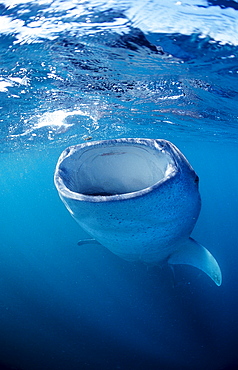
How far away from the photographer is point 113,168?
280 centimetres

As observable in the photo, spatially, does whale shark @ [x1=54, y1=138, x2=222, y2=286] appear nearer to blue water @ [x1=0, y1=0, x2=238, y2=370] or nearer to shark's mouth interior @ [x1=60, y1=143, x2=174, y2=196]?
shark's mouth interior @ [x1=60, y1=143, x2=174, y2=196]

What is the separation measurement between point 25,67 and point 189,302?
29.5 ft

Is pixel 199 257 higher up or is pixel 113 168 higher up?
pixel 113 168

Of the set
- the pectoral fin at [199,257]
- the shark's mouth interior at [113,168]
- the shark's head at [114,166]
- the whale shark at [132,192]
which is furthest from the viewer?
the pectoral fin at [199,257]

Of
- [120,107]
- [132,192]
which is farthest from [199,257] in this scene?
[120,107]

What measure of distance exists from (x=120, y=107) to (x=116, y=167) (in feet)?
27.3

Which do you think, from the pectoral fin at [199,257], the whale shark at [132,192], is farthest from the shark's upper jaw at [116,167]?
the pectoral fin at [199,257]

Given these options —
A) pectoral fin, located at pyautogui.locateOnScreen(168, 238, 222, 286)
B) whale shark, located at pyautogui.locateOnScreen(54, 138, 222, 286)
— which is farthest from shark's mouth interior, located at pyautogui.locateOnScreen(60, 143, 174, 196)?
pectoral fin, located at pyautogui.locateOnScreen(168, 238, 222, 286)

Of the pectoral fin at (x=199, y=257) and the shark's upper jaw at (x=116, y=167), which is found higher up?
the shark's upper jaw at (x=116, y=167)

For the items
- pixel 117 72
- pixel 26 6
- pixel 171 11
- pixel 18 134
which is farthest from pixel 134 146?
pixel 18 134

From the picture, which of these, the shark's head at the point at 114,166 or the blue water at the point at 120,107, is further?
the blue water at the point at 120,107

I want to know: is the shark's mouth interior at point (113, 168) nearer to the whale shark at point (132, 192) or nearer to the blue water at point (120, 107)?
the whale shark at point (132, 192)

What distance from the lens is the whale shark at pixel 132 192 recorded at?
1.83 m

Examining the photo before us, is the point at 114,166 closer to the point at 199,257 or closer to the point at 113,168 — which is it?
the point at 113,168
